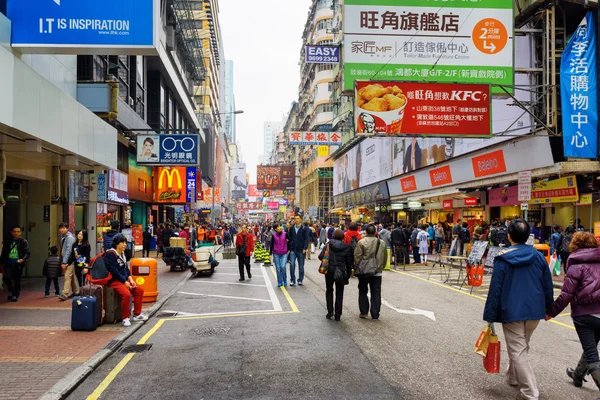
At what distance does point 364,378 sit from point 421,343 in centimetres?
203

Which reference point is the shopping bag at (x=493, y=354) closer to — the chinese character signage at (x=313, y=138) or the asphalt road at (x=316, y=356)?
the asphalt road at (x=316, y=356)

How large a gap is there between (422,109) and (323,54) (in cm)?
576

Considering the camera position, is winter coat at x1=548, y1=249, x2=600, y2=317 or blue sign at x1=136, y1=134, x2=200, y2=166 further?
blue sign at x1=136, y1=134, x2=200, y2=166

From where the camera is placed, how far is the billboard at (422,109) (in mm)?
16812

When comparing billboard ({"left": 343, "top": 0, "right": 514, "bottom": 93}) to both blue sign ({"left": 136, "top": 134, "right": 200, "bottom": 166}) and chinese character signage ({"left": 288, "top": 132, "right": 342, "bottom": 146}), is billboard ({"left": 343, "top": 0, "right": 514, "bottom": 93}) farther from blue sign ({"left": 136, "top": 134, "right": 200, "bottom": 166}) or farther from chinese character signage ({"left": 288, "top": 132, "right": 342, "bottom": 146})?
chinese character signage ({"left": 288, "top": 132, "right": 342, "bottom": 146})

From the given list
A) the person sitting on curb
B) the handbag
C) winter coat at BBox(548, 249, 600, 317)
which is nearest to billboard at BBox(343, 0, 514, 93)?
the handbag

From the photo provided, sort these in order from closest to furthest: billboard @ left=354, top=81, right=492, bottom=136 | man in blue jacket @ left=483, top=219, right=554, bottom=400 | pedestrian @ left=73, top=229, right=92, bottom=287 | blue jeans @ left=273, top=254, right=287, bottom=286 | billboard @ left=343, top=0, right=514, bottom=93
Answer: man in blue jacket @ left=483, top=219, right=554, bottom=400 → pedestrian @ left=73, top=229, right=92, bottom=287 → blue jeans @ left=273, top=254, right=287, bottom=286 → billboard @ left=354, top=81, right=492, bottom=136 → billboard @ left=343, top=0, right=514, bottom=93

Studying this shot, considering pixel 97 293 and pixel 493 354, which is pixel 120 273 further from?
pixel 493 354

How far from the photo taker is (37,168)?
15.1m

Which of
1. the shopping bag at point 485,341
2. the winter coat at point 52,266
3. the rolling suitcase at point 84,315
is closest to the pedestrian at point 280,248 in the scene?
the winter coat at point 52,266

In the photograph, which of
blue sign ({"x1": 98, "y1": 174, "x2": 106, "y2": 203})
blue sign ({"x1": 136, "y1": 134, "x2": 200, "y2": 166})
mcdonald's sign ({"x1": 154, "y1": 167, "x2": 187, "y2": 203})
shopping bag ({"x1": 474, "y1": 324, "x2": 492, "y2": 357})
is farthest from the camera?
mcdonald's sign ({"x1": 154, "y1": 167, "x2": 187, "y2": 203})

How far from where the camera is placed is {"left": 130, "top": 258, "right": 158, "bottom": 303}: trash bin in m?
11.3

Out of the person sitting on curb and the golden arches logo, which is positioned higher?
the golden arches logo

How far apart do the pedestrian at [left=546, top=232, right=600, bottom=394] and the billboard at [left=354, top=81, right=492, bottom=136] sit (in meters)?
12.0
